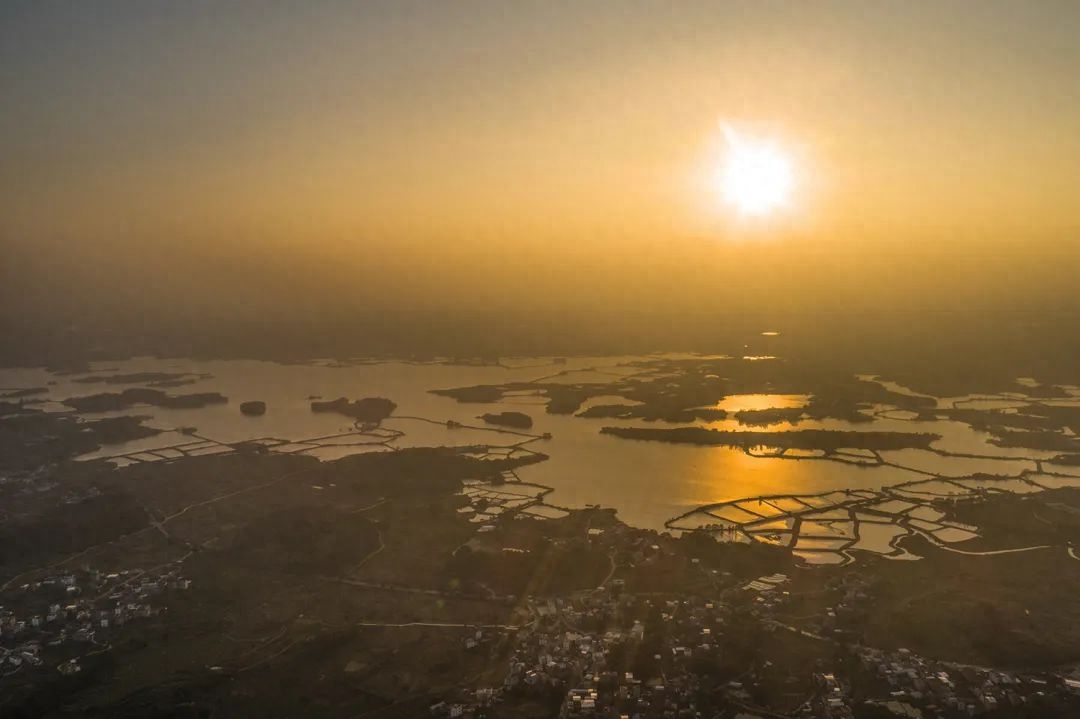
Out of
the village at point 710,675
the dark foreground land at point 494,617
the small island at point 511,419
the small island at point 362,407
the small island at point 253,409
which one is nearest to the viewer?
the village at point 710,675

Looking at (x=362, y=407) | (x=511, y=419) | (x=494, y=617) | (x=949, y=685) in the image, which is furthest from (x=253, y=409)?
Result: (x=949, y=685)

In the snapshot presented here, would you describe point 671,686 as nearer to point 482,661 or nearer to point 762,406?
point 482,661

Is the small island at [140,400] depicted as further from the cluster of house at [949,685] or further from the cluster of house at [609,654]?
the cluster of house at [949,685]

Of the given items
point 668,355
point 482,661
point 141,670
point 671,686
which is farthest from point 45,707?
point 668,355

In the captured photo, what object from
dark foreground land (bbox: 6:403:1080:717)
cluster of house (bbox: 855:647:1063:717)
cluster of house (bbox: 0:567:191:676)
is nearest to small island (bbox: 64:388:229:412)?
dark foreground land (bbox: 6:403:1080:717)

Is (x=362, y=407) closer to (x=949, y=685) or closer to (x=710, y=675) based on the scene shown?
(x=710, y=675)

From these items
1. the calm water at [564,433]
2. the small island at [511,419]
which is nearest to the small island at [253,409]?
the calm water at [564,433]
